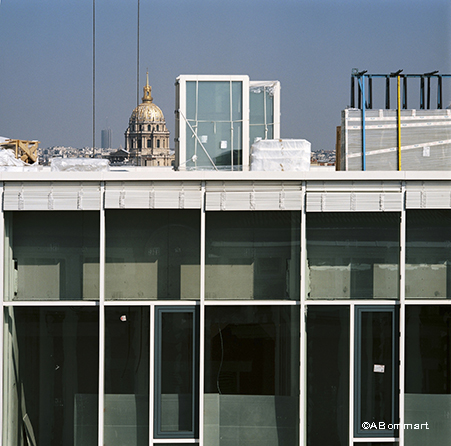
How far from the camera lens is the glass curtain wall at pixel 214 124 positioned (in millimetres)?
11156

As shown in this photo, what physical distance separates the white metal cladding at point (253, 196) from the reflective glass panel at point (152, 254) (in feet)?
1.46

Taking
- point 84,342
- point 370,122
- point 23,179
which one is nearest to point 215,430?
point 84,342

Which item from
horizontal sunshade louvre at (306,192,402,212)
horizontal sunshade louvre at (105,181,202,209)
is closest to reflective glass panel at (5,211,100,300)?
horizontal sunshade louvre at (105,181,202,209)

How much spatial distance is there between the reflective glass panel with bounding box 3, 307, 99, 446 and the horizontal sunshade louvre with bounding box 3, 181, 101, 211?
172cm

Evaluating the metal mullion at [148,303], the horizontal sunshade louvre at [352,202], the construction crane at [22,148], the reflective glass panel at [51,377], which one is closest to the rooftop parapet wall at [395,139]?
the horizontal sunshade louvre at [352,202]

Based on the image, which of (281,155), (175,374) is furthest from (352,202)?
(175,374)

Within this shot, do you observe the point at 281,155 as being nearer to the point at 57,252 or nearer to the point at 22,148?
the point at 57,252

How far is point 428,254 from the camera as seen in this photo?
9.71 m

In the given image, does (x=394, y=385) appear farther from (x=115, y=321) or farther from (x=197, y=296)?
(x=115, y=321)

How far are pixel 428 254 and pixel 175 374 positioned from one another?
473 cm

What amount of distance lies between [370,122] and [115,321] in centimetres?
571

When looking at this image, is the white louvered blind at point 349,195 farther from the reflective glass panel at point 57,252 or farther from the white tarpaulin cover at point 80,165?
the reflective glass panel at point 57,252

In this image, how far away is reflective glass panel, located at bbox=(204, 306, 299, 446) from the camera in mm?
9641

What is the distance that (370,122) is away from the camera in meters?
10.4
